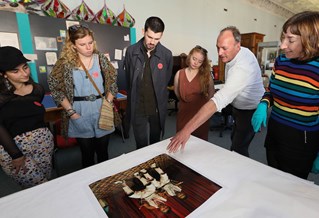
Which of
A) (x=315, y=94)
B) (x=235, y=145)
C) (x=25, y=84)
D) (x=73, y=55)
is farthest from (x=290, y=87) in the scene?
(x=25, y=84)

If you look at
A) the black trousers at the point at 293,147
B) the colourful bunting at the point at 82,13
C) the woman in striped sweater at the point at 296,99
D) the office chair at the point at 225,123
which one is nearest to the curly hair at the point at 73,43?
the woman in striped sweater at the point at 296,99

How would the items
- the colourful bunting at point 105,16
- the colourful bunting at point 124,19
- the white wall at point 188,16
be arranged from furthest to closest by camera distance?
the white wall at point 188,16 < the colourful bunting at point 124,19 < the colourful bunting at point 105,16

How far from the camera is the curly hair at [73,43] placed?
1.22m

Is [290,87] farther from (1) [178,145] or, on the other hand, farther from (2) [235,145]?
(2) [235,145]

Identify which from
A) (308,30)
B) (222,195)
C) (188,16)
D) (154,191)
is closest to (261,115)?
(308,30)

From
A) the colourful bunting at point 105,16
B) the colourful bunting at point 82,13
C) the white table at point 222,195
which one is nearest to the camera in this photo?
the white table at point 222,195

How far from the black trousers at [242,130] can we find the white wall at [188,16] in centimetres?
298

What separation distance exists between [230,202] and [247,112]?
3.37ft

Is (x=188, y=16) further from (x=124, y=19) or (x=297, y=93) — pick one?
(x=297, y=93)

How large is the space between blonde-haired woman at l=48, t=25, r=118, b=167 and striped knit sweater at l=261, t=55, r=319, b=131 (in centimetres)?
109

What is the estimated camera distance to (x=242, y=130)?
1575 mm

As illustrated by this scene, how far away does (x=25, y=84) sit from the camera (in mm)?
1246

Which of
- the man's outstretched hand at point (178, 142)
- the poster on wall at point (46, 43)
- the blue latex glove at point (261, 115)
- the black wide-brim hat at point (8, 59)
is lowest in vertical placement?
the man's outstretched hand at point (178, 142)

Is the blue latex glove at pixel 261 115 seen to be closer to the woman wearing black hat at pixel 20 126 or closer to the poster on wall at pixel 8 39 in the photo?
the woman wearing black hat at pixel 20 126
